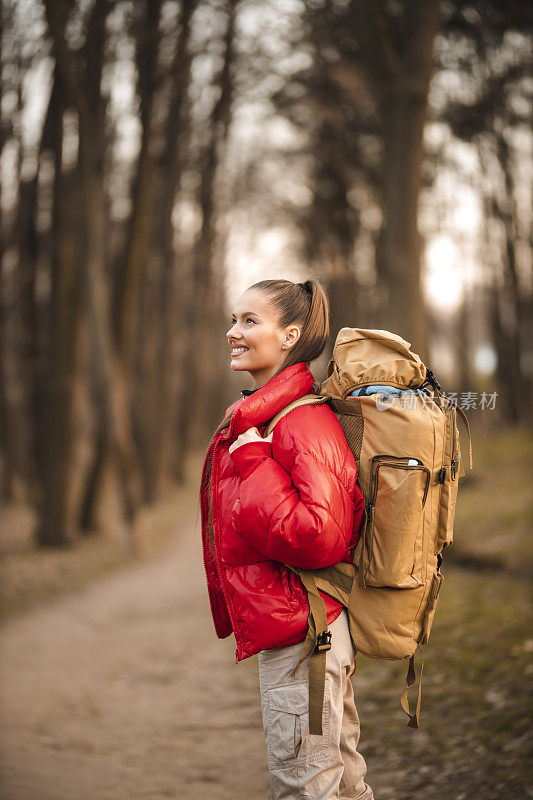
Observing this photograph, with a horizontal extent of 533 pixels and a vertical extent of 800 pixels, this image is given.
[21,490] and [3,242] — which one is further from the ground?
[3,242]

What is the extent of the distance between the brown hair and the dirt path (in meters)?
2.76

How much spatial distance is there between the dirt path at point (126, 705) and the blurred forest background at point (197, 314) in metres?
0.03

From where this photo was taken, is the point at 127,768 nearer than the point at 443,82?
Yes

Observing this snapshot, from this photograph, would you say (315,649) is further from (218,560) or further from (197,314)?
(197,314)

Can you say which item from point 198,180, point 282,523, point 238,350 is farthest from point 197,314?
point 282,523

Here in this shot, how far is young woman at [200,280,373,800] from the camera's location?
251cm

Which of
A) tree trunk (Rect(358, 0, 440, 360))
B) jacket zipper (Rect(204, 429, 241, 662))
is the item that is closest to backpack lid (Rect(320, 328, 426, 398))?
jacket zipper (Rect(204, 429, 241, 662))

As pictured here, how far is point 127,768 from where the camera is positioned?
4.93m

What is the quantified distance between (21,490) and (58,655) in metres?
15.8

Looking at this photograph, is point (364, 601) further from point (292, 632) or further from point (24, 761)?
point (24, 761)

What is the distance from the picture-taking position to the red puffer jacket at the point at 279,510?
249cm

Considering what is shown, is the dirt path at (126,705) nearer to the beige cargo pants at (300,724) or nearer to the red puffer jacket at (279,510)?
the beige cargo pants at (300,724)

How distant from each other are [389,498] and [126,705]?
444 centimetres

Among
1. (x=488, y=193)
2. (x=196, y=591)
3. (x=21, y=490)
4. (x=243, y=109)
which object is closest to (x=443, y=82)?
(x=243, y=109)
